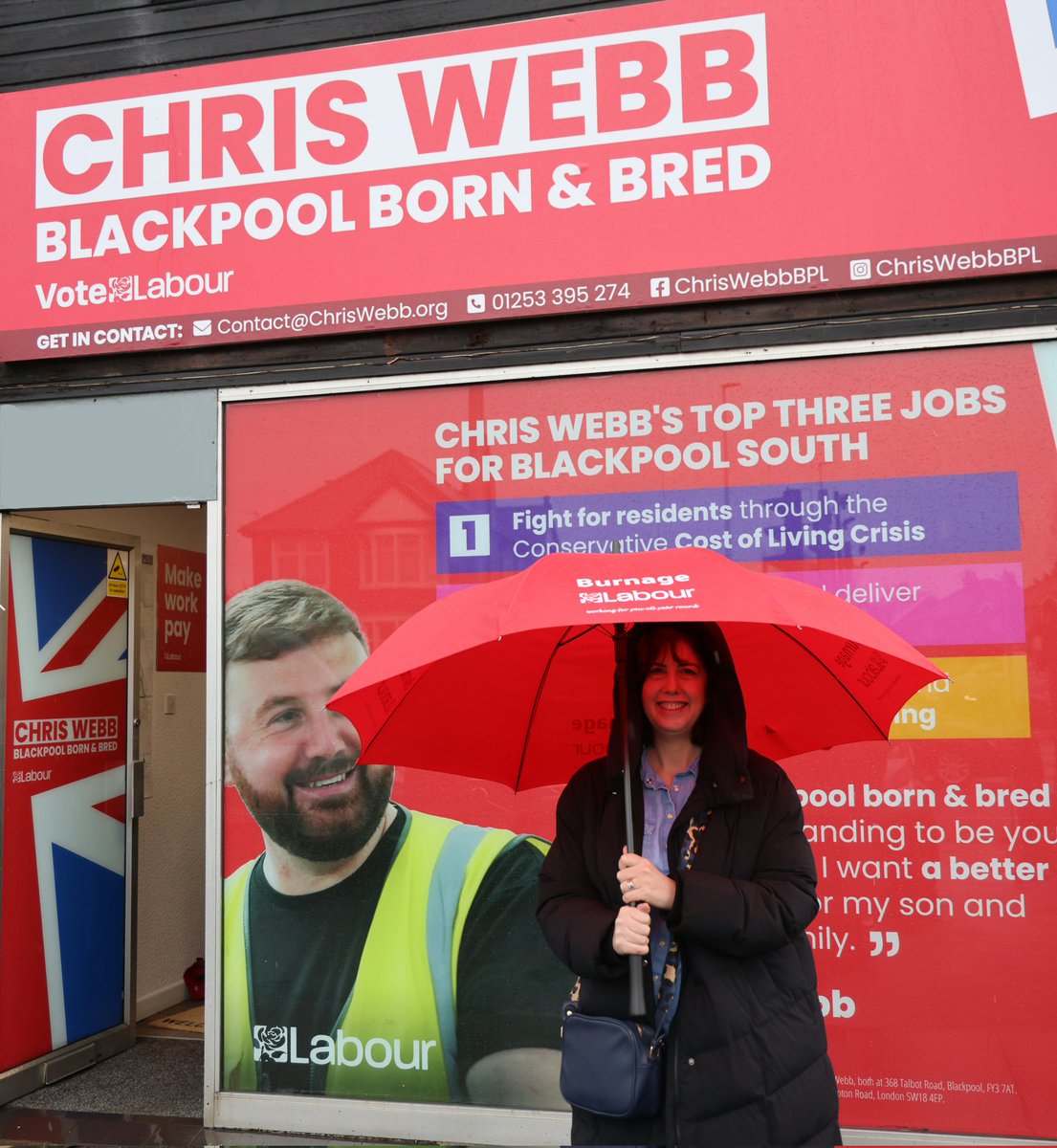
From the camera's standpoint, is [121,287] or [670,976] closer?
[670,976]

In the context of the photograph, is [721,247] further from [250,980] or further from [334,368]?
[250,980]

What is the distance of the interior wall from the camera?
20.8ft

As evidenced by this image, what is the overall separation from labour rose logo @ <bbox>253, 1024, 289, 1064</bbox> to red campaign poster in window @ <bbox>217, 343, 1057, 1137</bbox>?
2.34 feet

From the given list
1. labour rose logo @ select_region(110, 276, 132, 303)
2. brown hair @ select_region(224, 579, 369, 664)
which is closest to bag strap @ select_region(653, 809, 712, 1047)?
brown hair @ select_region(224, 579, 369, 664)

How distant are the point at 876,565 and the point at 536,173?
7.01 ft

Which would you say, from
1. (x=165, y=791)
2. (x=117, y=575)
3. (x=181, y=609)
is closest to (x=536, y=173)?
(x=117, y=575)

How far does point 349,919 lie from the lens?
4.87 meters

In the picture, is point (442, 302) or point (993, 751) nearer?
point (993, 751)

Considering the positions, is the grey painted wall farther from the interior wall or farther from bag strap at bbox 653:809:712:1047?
bag strap at bbox 653:809:712:1047

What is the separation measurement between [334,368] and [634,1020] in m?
3.30

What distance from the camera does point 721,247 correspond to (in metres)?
4.70

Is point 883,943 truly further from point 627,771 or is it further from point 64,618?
point 64,618

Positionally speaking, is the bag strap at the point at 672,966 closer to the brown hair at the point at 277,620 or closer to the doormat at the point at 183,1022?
the brown hair at the point at 277,620

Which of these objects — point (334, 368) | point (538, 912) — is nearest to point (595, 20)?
point (334, 368)
